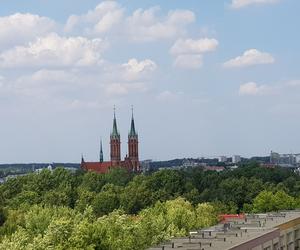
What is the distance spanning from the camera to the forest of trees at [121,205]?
49.9 metres

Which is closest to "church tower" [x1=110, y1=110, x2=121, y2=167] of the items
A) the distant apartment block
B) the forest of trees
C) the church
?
the church

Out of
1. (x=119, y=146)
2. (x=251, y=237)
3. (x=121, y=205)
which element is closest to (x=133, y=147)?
(x=119, y=146)

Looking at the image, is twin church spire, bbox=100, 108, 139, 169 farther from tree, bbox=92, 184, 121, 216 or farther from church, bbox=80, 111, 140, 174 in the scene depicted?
tree, bbox=92, 184, 121, 216

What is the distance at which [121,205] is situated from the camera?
104062mm

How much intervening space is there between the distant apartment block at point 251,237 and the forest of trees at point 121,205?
5.03 meters

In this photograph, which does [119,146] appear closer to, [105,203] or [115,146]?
[115,146]

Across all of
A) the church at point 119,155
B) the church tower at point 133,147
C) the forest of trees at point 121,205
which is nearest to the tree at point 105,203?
the forest of trees at point 121,205

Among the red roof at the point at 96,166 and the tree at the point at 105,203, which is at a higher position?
the red roof at the point at 96,166

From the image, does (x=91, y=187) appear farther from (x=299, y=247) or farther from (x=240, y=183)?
(x=299, y=247)

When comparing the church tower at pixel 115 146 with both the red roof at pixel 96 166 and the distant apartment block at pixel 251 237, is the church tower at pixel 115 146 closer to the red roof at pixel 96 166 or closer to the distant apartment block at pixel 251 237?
the red roof at pixel 96 166

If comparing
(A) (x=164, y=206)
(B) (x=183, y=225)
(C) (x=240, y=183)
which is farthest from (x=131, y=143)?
(B) (x=183, y=225)

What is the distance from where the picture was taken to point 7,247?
4606 cm

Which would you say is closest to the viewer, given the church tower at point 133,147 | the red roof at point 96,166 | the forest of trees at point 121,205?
the forest of trees at point 121,205

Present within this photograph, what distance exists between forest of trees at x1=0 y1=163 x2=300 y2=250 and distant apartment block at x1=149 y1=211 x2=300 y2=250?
5.03m
